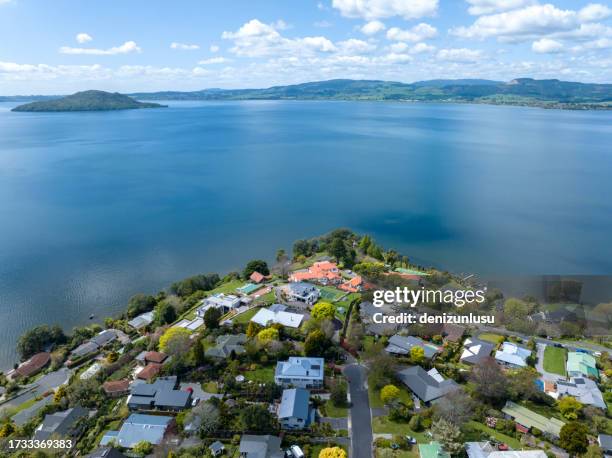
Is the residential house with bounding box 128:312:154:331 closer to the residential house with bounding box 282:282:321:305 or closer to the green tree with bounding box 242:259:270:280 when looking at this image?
the green tree with bounding box 242:259:270:280

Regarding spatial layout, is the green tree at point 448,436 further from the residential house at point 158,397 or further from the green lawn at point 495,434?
the residential house at point 158,397

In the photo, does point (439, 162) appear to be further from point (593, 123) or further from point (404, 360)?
point (593, 123)

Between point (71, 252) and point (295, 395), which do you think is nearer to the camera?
point (295, 395)

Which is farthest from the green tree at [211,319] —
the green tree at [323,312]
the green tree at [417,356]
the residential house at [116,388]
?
the green tree at [417,356]

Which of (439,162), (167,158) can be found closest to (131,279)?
(167,158)

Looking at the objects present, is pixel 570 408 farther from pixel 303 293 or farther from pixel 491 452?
pixel 303 293

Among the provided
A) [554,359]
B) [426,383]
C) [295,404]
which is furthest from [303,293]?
[554,359]
